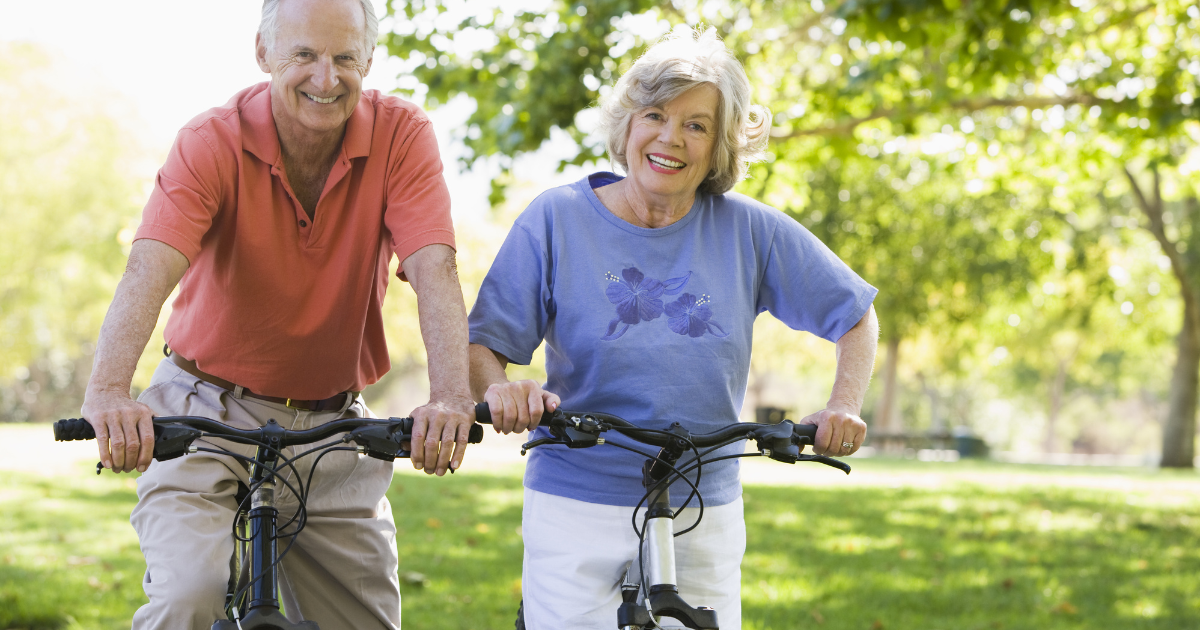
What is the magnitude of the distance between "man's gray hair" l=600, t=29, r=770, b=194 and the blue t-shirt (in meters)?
0.16

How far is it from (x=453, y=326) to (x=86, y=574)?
456cm

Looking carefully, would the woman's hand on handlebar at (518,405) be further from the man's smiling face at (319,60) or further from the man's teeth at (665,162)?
the man's smiling face at (319,60)

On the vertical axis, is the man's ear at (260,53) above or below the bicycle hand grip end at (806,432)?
above

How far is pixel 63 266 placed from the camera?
2873 cm

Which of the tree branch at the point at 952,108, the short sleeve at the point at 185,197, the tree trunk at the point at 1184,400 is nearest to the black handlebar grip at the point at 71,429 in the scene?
the short sleeve at the point at 185,197

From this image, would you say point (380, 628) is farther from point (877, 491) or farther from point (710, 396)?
point (877, 491)

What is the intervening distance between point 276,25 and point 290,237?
20.9 inches

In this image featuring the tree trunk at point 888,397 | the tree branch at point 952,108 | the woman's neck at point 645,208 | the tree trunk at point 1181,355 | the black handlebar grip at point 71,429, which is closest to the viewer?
the black handlebar grip at point 71,429

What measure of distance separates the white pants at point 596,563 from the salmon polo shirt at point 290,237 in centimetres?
74

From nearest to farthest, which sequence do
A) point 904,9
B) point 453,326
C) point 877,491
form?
point 453,326 → point 904,9 → point 877,491

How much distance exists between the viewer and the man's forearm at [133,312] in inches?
91.3

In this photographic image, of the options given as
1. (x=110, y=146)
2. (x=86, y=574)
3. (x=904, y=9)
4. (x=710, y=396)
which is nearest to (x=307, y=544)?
(x=710, y=396)

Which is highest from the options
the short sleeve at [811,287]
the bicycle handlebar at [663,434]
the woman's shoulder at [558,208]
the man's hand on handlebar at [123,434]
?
the woman's shoulder at [558,208]

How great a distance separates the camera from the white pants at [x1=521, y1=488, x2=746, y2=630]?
8.38 ft
